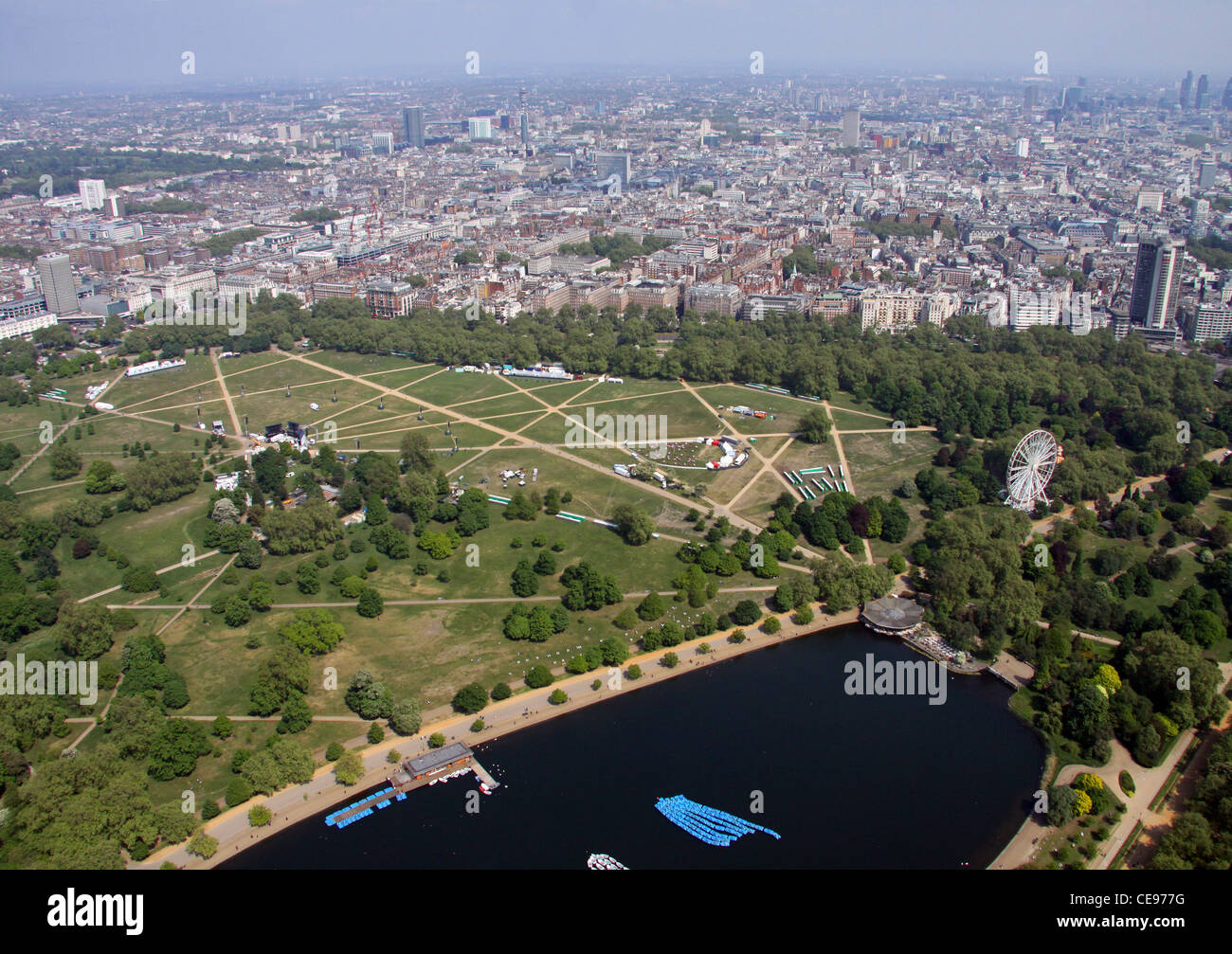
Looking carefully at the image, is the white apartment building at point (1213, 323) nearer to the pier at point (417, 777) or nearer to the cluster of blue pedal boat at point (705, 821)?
the cluster of blue pedal boat at point (705, 821)

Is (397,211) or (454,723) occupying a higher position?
(397,211)

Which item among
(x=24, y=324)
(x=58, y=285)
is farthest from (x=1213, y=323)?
(x=24, y=324)

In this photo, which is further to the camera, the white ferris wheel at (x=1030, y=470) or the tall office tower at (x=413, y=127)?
the tall office tower at (x=413, y=127)

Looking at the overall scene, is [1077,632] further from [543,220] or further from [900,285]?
[543,220]

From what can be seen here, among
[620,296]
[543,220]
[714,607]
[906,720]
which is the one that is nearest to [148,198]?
[543,220]

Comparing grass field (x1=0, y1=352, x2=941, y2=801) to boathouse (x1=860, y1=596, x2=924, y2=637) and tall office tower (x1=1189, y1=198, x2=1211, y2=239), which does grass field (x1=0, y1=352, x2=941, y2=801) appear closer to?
boathouse (x1=860, y1=596, x2=924, y2=637)

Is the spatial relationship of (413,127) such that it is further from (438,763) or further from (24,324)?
(438,763)

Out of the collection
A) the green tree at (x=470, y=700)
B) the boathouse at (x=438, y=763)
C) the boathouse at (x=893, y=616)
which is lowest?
the boathouse at (x=438, y=763)

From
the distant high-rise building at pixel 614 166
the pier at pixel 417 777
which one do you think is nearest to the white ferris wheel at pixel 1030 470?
the pier at pixel 417 777
